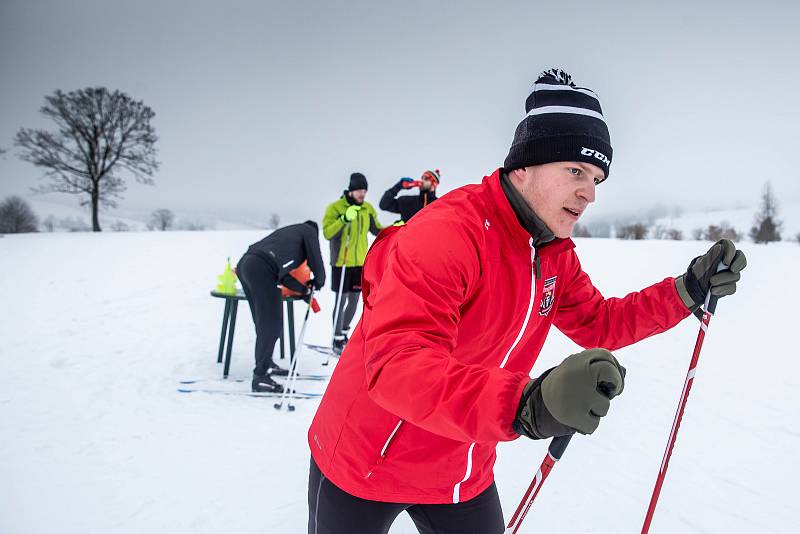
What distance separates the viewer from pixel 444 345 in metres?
1.03

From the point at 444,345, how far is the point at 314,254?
12.4 ft

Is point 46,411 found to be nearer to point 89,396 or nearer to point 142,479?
point 89,396

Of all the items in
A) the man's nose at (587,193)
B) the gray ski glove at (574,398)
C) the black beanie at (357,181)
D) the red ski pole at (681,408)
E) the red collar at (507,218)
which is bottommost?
the red ski pole at (681,408)

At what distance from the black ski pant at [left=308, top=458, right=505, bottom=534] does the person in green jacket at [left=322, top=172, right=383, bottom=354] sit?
4.27 m

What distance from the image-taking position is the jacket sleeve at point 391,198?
5961 millimetres

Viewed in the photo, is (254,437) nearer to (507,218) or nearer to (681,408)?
(681,408)

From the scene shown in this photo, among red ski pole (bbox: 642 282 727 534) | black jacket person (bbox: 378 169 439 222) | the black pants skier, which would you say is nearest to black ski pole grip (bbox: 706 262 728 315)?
red ski pole (bbox: 642 282 727 534)

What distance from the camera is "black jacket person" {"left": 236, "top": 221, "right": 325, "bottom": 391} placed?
4383 mm

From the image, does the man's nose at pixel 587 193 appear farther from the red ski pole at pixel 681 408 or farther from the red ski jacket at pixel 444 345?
the red ski pole at pixel 681 408

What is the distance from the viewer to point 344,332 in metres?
5.94

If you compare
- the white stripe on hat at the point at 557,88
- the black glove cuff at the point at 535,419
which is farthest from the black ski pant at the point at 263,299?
the black glove cuff at the point at 535,419

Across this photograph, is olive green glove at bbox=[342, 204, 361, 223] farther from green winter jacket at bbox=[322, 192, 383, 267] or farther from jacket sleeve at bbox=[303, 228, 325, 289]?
jacket sleeve at bbox=[303, 228, 325, 289]

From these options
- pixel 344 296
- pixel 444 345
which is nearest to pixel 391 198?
pixel 344 296

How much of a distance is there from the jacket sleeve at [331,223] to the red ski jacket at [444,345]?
13.7 feet
